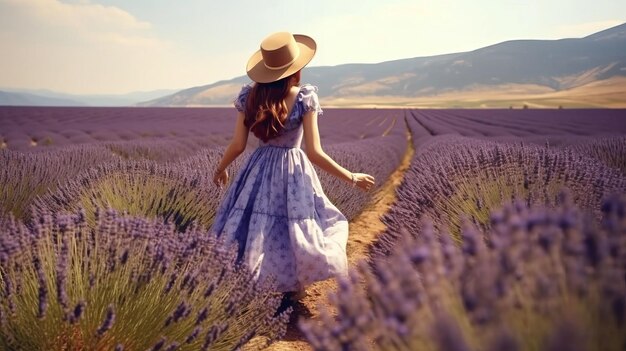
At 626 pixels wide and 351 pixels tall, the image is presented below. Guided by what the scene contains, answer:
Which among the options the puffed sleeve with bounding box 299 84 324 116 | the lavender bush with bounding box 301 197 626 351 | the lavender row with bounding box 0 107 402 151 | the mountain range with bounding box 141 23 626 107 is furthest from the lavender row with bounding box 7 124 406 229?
the mountain range with bounding box 141 23 626 107

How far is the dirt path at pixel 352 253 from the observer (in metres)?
2.26

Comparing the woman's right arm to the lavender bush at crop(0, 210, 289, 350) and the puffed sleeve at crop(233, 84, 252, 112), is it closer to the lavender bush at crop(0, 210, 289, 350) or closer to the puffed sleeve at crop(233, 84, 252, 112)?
the puffed sleeve at crop(233, 84, 252, 112)

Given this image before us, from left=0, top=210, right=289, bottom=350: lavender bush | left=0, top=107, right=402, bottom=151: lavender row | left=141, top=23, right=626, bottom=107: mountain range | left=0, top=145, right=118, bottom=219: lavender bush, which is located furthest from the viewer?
left=141, top=23, right=626, bottom=107: mountain range

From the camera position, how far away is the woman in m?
2.32

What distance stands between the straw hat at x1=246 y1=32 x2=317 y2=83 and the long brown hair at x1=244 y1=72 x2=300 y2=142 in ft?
0.19

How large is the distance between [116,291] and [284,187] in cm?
117

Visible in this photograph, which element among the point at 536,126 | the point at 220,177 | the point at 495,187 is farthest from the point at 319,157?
the point at 536,126

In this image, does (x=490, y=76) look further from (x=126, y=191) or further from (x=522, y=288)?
(x=522, y=288)

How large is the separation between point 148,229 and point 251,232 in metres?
0.82

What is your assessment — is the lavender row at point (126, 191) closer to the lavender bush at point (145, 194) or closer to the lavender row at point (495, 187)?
the lavender bush at point (145, 194)

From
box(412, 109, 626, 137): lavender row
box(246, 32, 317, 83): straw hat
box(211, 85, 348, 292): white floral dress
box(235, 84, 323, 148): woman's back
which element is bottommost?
box(412, 109, 626, 137): lavender row

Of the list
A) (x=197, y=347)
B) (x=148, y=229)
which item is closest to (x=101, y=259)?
(x=148, y=229)

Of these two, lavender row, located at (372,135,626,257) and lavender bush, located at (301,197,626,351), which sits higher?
lavender bush, located at (301,197,626,351)

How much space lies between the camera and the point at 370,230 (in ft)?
15.1
